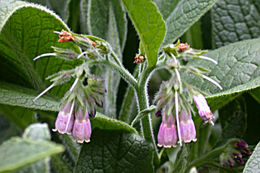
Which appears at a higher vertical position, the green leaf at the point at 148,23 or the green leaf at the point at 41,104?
the green leaf at the point at 148,23

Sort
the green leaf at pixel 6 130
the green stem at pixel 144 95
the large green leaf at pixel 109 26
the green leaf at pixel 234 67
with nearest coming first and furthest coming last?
1. the green stem at pixel 144 95
2. the green leaf at pixel 234 67
3. the large green leaf at pixel 109 26
4. the green leaf at pixel 6 130

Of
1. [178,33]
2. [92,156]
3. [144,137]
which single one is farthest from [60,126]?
[178,33]

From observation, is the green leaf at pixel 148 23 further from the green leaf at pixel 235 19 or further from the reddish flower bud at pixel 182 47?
the green leaf at pixel 235 19

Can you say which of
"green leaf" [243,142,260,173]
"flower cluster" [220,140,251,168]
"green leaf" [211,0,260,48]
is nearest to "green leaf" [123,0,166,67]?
"green leaf" [243,142,260,173]

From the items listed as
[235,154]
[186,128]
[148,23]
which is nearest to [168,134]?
[186,128]

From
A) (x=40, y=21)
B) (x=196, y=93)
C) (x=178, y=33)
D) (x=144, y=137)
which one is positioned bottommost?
(x=144, y=137)

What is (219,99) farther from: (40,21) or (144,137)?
(40,21)

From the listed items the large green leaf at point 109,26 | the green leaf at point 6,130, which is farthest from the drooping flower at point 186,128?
the green leaf at point 6,130

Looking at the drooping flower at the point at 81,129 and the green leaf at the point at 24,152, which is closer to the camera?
the green leaf at the point at 24,152
